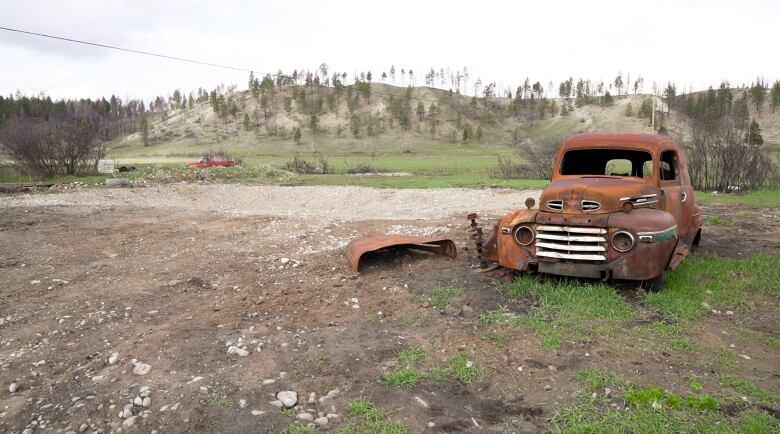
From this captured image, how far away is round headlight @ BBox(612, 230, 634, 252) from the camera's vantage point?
17.9ft

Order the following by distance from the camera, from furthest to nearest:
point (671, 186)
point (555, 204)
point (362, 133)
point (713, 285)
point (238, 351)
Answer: point (362, 133), point (671, 186), point (713, 285), point (555, 204), point (238, 351)

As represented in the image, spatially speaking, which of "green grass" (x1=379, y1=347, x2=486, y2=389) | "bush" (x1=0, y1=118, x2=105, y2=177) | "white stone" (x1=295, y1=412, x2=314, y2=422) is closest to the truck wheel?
"green grass" (x1=379, y1=347, x2=486, y2=389)

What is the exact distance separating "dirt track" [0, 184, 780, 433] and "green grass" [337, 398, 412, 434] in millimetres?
95

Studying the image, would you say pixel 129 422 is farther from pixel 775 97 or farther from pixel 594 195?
pixel 775 97

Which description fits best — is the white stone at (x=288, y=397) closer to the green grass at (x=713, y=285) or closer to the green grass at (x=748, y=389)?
the green grass at (x=748, y=389)

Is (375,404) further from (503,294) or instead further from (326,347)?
(503,294)

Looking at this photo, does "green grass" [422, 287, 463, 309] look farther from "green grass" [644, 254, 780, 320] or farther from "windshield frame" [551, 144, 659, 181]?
"windshield frame" [551, 144, 659, 181]

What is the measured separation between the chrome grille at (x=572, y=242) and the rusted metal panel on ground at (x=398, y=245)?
2107 mm

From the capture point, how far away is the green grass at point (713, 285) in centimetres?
552

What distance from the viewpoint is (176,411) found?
3.69m

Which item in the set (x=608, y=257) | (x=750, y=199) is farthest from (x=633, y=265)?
(x=750, y=199)

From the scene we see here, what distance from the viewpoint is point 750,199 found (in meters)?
15.5

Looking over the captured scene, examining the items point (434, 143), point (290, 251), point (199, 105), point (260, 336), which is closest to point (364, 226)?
point (290, 251)

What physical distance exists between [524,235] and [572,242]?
1.84ft
